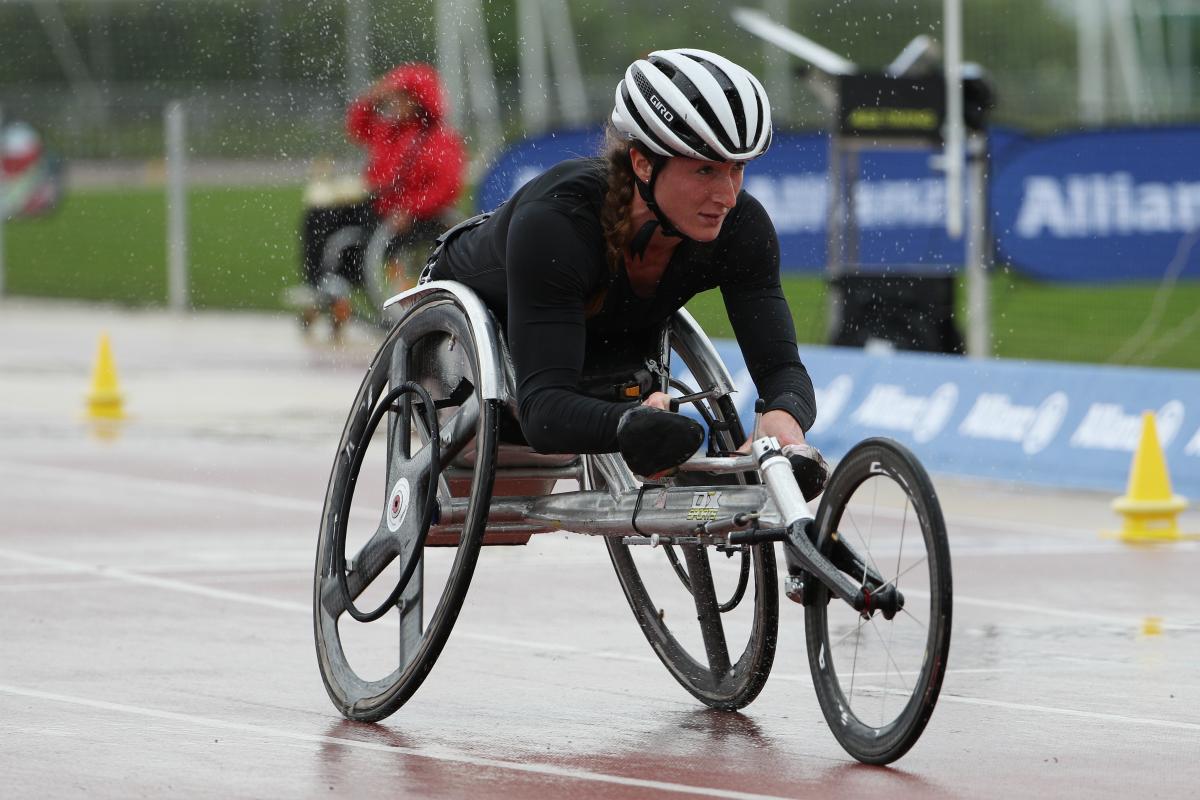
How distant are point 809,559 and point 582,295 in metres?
0.95

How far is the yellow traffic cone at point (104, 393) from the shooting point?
1784cm

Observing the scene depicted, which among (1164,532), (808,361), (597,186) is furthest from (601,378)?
(808,361)

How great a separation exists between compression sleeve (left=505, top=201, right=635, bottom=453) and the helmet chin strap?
0.16m

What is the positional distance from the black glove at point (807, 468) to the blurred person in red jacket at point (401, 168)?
1445 cm

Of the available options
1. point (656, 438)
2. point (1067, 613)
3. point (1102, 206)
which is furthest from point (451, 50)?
point (656, 438)

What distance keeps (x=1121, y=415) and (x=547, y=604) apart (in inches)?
181

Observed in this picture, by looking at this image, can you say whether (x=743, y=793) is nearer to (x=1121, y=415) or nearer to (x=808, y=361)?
(x=1121, y=415)

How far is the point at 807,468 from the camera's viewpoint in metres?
6.54

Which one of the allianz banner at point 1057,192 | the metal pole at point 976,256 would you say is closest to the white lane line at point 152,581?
the metal pole at point 976,256

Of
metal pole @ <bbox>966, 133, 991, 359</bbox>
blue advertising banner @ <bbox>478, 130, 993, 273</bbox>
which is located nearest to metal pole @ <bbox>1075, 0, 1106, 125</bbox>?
blue advertising banner @ <bbox>478, 130, 993, 273</bbox>

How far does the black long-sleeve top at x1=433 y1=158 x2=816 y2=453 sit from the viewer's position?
659cm

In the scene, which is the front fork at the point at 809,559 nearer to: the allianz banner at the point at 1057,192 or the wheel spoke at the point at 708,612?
the wheel spoke at the point at 708,612

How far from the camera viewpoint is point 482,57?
56.3 meters

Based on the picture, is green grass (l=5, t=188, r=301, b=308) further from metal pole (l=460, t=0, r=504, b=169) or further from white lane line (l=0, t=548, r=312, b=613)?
white lane line (l=0, t=548, r=312, b=613)
